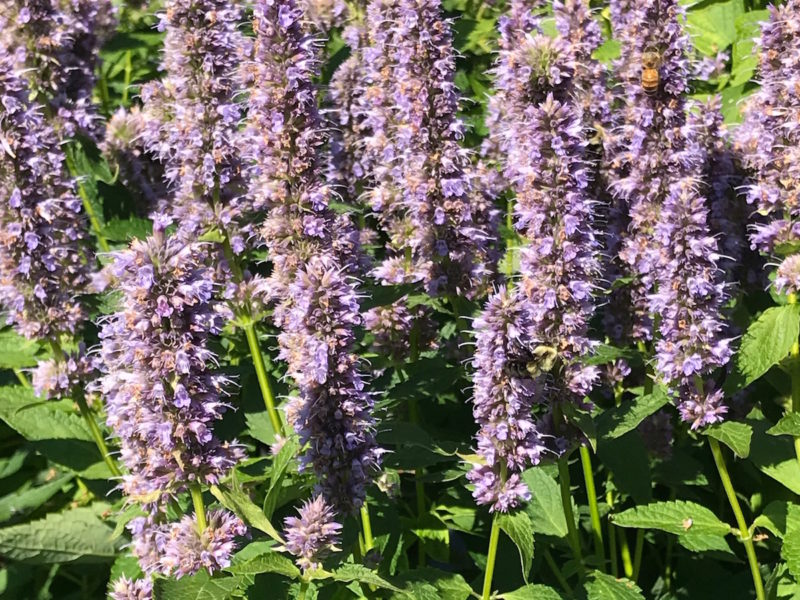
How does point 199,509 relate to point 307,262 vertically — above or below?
below

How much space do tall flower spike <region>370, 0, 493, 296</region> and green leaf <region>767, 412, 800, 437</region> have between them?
53.4 inches

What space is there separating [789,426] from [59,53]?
447cm

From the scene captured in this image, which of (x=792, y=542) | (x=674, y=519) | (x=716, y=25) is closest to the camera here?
(x=792, y=542)

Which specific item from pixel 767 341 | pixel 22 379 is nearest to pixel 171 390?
pixel 767 341

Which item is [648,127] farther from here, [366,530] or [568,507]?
[366,530]

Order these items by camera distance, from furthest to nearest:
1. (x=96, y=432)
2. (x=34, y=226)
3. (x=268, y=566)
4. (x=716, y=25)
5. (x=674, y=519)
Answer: (x=716, y=25), (x=96, y=432), (x=34, y=226), (x=674, y=519), (x=268, y=566)

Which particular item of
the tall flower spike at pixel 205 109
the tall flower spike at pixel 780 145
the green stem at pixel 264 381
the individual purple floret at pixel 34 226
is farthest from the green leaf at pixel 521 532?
the individual purple floret at pixel 34 226

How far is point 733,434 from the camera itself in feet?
12.4

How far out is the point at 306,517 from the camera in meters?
3.24

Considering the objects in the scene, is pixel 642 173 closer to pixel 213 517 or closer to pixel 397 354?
pixel 397 354

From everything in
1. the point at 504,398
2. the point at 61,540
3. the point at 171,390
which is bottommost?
the point at 61,540

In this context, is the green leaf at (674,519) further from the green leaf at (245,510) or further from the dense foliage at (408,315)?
the green leaf at (245,510)

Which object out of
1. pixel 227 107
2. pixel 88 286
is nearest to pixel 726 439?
pixel 227 107

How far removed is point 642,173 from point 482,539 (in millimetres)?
2068
